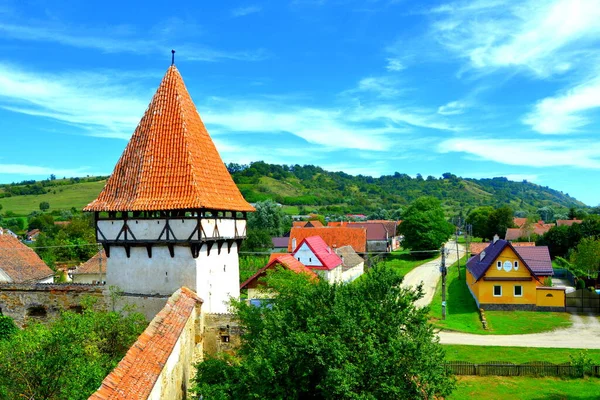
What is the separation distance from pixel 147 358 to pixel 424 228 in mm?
61554

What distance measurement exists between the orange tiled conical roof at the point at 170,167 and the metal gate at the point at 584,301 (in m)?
32.3

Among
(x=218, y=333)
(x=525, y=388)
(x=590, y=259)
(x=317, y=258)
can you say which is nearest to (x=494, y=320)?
(x=525, y=388)

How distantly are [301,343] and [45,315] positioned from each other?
44.4ft

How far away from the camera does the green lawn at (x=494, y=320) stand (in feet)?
108

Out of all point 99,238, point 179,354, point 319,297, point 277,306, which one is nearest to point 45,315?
point 99,238

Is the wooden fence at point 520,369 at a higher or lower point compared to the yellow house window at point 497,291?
lower

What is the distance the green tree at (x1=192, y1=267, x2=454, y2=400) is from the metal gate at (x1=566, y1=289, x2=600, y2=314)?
3264 cm

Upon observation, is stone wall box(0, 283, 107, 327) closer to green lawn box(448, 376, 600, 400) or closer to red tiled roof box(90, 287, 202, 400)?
red tiled roof box(90, 287, 202, 400)

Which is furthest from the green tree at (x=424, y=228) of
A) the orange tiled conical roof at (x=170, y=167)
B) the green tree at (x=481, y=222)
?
the orange tiled conical roof at (x=170, y=167)

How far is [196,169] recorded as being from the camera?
17.0m

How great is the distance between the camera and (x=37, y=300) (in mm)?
18828

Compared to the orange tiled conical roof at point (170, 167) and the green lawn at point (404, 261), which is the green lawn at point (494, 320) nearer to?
the green lawn at point (404, 261)

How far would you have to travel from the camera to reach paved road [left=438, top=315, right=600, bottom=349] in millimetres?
29062

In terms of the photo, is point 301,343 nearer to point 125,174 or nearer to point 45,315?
point 125,174
